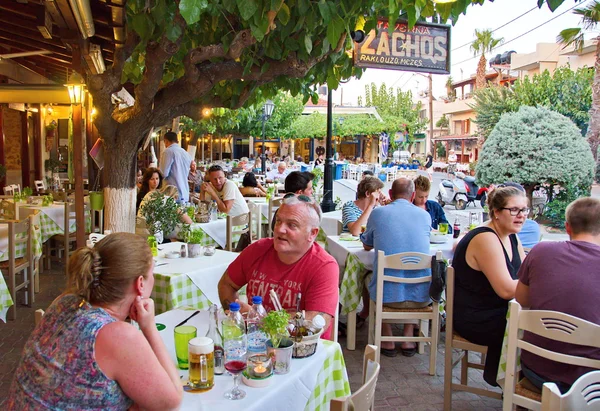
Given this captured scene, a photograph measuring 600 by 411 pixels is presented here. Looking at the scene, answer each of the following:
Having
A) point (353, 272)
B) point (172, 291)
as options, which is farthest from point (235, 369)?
point (353, 272)

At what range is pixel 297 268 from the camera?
2854mm

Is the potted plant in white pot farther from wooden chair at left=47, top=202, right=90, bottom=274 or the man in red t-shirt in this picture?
the man in red t-shirt

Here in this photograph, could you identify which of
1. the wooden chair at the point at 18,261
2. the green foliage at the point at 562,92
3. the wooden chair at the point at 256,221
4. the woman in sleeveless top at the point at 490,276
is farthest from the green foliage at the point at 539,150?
the wooden chair at the point at 18,261

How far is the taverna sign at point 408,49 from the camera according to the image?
200 inches

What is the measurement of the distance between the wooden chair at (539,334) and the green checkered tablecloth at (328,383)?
92 cm

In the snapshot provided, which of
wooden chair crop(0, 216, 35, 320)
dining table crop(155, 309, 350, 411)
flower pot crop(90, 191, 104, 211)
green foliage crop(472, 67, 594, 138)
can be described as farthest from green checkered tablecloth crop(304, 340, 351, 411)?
green foliage crop(472, 67, 594, 138)

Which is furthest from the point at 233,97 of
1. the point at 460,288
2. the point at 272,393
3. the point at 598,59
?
the point at 598,59

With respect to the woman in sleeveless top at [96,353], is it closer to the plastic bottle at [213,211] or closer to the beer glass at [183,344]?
the beer glass at [183,344]

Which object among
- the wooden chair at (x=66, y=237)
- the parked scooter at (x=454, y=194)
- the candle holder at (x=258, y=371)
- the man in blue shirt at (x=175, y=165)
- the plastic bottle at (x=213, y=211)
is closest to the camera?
the candle holder at (x=258, y=371)

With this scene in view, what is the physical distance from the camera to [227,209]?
7.05 meters

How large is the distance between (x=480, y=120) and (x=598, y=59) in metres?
7.75

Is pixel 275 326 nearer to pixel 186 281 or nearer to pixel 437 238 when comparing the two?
pixel 186 281

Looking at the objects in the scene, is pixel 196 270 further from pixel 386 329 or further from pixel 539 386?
pixel 539 386

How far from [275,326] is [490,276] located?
187cm
